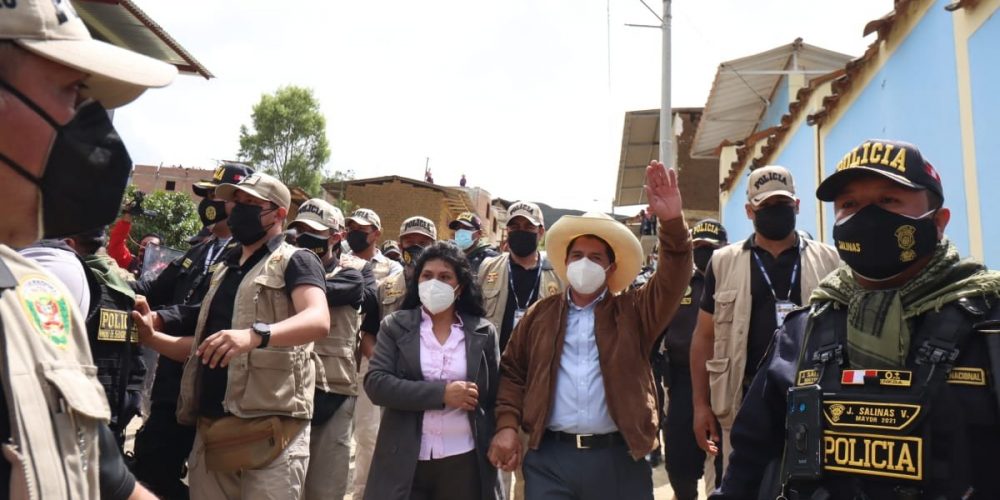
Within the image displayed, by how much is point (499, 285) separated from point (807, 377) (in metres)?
3.39

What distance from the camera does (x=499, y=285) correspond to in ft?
17.6

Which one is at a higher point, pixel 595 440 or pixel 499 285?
pixel 499 285

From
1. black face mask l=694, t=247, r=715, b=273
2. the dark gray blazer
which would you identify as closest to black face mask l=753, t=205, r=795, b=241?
the dark gray blazer

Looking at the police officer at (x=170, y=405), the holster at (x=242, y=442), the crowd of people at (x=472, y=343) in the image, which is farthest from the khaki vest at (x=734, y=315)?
the police officer at (x=170, y=405)

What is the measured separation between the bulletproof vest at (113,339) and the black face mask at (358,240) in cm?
347

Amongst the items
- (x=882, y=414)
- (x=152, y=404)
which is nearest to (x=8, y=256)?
(x=882, y=414)

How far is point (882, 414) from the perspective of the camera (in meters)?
1.87

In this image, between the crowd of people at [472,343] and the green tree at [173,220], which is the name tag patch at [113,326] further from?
the green tree at [173,220]

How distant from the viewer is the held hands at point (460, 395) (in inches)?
135

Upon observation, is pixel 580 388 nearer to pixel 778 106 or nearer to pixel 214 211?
pixel 214 211

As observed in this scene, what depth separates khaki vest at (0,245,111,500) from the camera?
3.70 ft

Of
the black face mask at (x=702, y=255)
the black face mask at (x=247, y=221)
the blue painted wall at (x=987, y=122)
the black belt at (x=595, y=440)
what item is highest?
the blue painted wall at (x=987, y=122)

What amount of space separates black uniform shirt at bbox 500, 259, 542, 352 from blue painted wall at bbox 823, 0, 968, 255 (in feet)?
10.4

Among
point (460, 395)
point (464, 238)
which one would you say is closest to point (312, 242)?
point (460, 395)
